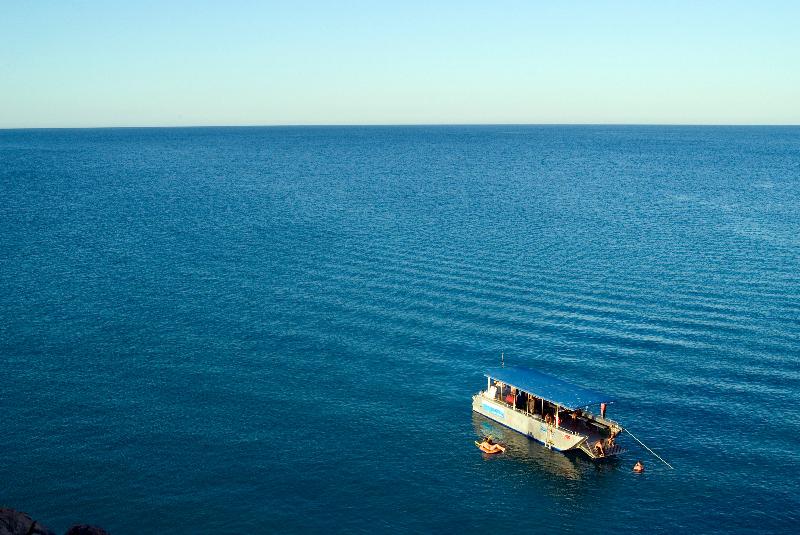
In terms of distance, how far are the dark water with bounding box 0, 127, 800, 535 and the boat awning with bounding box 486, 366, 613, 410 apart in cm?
456

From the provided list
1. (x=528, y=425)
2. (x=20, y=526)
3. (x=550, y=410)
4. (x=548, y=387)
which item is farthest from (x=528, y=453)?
(x=20, y=526)

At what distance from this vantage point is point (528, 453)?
56719 millimetres

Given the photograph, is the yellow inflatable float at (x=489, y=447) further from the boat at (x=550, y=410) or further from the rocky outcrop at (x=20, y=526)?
the rocky outcrop at (x=20, y=526)

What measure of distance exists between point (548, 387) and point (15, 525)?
133ft

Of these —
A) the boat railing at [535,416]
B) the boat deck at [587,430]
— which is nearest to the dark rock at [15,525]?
the boat railing at [535,416]

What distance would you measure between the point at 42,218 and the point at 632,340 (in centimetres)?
11714

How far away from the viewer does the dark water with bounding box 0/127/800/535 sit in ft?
160

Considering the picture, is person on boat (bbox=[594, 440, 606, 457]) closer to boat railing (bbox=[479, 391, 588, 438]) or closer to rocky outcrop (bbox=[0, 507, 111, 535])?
boat railing (bbox=[479, 391, 588, 438])

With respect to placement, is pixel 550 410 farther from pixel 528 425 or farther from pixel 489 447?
pixel 489 447

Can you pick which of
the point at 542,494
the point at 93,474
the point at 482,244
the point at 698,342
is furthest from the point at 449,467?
the point at 482,244

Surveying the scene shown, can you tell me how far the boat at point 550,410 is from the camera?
2185 inches

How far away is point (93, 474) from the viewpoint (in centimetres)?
5097

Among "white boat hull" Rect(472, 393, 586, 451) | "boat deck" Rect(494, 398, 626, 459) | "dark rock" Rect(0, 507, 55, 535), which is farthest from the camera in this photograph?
"white boat hull" Rect(472, 393, 586, 451)

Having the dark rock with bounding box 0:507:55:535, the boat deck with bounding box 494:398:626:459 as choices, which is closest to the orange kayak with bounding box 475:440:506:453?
the boat deck with bounding box 494:398:626:459
